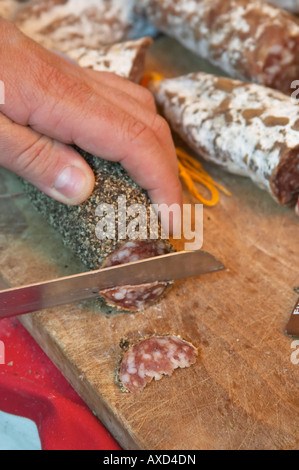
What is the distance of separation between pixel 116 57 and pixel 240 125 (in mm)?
554

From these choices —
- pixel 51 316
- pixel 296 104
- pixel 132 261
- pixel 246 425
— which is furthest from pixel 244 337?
pixel 296 104

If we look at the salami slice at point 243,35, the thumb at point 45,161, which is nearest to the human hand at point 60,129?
the thumb at point 45,161

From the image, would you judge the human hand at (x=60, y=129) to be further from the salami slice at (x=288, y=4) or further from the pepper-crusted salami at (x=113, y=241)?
the salami slice at (x=288, y=4)

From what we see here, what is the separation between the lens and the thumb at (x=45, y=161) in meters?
1.40

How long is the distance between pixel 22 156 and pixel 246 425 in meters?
0.87

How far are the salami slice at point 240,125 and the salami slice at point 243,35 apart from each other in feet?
0.57

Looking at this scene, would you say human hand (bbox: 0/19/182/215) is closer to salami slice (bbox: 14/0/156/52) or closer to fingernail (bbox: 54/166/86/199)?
fingernail (bbox: 54/166/86/199)

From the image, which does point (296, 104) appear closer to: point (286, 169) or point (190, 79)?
point (286, 169)

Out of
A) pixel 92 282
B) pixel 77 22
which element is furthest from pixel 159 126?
pixel 77 22

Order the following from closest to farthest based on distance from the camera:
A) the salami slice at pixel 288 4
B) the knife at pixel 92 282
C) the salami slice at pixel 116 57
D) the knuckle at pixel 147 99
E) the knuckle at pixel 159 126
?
the knife at pixel 92 282
the knuckle at pixel 159 126
the knuckle at pixel 147 99
the salami slice at pixel 116 57
the salami slice at pixel 288 4

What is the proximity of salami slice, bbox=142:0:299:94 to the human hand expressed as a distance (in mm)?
769

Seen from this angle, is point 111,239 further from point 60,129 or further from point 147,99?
point 147,99

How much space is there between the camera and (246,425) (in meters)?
1.25
